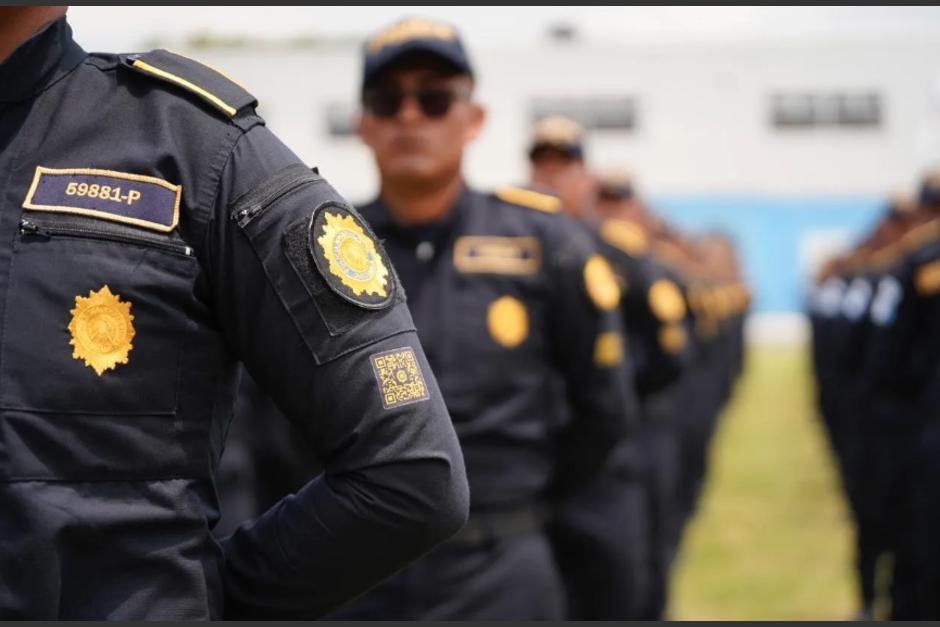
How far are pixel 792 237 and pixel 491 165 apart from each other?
9655 millimetres

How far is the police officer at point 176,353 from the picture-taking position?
75.1 inches

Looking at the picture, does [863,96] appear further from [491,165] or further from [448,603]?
[448,603]

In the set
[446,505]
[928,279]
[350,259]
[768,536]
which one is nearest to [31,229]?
[350,259]

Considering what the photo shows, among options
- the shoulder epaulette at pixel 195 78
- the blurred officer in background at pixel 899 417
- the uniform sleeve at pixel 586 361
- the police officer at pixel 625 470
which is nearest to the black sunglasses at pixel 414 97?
the uniform sleeve at pixel 586 361

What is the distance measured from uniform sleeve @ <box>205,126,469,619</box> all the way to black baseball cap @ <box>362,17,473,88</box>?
2035mm

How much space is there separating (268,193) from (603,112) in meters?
37.7

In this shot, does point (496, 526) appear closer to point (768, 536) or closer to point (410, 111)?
point (410, 111)

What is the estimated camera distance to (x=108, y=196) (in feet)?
6.48

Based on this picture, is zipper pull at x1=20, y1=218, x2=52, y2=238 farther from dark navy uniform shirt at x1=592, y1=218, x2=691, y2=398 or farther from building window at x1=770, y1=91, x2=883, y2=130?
building window at x1=770, y1=91, x2=883, y2=130

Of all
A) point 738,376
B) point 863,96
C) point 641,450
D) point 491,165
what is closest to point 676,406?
point 641,450

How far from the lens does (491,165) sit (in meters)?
36.7

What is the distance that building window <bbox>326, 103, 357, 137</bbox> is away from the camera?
35.8 metres

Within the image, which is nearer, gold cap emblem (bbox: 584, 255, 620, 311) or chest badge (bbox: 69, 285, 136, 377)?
chest badge (bbox: 69, 285, 136, 377)

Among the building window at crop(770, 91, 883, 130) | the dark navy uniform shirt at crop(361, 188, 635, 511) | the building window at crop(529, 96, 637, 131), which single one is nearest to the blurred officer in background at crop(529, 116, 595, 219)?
the dark navy uniform shirt at crop(361, 188, 635, 511)
